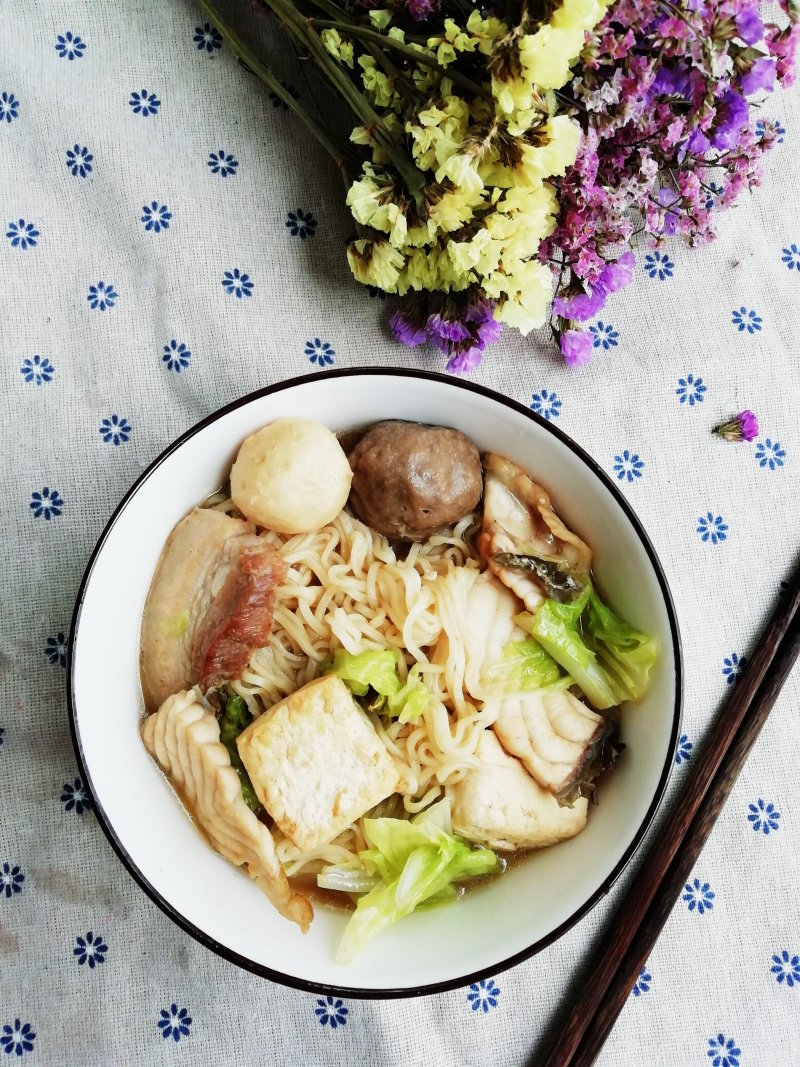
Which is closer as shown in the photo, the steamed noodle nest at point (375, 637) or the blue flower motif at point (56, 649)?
the steamed noodle nest at point (375, 637)

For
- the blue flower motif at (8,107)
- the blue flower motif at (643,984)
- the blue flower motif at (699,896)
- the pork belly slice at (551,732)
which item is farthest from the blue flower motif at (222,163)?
the blue flower motif at (643,984)

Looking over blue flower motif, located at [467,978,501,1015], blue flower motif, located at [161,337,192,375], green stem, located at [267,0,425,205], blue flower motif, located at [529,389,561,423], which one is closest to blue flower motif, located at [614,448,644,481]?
blue flower motif, located at [529,389,561,423]

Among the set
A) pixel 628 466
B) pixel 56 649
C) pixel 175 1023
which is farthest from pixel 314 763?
pixel 628 466

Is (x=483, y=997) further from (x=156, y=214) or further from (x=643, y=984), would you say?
(x=156, y=214)

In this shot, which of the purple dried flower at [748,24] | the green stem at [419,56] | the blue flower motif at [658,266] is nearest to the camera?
the purple dried flower at [748,24]

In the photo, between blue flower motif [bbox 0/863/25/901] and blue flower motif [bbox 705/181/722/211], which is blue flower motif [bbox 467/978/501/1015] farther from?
blue flower motif [bbox 705/181/722/211]

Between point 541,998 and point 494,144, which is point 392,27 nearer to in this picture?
point 494,144

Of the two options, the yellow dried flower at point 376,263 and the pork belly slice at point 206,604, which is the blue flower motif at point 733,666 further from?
the yellow dried flower at point 376,263
